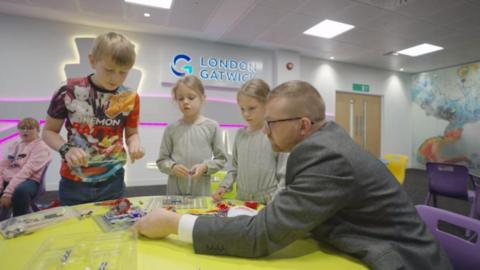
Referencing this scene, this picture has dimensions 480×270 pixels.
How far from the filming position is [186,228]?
0.75 metres

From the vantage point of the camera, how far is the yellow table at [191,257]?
66cm

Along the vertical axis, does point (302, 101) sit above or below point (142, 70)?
below

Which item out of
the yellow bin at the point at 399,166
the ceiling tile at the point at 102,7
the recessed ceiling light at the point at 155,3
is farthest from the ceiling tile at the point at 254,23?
the yellow bin at the point at 399,166

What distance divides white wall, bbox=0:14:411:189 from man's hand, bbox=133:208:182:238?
4.23 m

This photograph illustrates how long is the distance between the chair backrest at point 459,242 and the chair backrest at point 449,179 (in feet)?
6.43

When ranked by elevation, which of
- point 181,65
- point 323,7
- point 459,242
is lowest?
point 459,242

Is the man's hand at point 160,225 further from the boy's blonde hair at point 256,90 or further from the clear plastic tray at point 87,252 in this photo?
the boy's blonde hair at point 256,90

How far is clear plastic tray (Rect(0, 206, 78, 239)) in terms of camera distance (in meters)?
0.83

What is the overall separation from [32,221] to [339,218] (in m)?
1.05

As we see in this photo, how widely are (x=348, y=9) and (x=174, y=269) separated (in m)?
4.14

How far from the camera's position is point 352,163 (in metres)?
0.69

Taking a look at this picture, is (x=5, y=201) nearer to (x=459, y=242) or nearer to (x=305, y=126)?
(x=305, y=126)

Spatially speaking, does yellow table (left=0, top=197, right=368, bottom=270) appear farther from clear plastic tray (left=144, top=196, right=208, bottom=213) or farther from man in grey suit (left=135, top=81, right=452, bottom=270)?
clear plastic tray (left=144, top=196, right=208, bottom=213)

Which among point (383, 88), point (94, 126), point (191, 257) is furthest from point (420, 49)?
point (191, 257)
